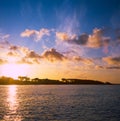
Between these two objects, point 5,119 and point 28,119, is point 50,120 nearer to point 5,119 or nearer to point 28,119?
point 28,119

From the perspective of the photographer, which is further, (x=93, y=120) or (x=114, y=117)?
(x=114, y=117)

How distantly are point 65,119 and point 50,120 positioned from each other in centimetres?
433

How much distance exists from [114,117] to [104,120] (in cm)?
659

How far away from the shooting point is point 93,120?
65.6 m

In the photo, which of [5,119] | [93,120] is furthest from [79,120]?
[5,119]

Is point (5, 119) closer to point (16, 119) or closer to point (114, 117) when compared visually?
point (16, 119)

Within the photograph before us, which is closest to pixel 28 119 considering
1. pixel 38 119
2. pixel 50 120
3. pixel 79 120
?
pixel 38 119

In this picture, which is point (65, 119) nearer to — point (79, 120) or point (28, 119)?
point (79, 120)

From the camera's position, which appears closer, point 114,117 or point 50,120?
point 50,120

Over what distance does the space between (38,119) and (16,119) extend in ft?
21.8

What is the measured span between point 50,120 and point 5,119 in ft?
43.9

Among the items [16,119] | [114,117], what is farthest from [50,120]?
[114,117]

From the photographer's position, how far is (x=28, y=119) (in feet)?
229

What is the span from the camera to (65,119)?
223 ft
